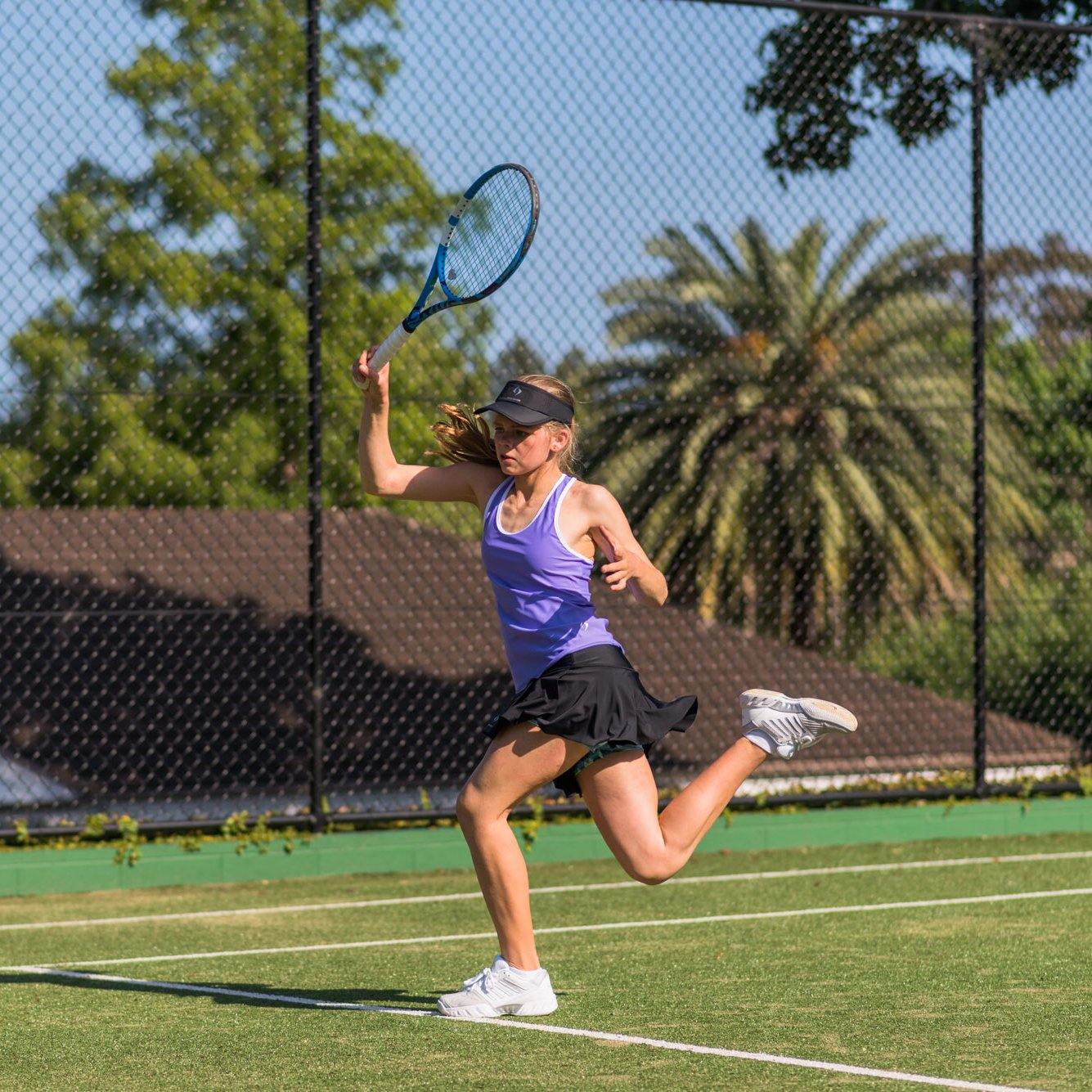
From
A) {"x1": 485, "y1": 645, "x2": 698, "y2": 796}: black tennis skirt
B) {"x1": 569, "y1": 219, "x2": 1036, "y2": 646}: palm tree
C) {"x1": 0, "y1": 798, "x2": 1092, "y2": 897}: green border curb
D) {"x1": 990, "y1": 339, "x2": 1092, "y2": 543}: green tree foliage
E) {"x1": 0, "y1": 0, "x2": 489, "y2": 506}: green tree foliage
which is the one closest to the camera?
{"x1": 485, "y1": 645, "x2": 698, "y2": 796}: black tennis skirt

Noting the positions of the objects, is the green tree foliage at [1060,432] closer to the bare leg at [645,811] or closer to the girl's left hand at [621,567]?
the bare leg at [645,811]

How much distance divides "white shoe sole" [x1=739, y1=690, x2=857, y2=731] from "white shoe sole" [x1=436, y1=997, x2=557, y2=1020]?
3.51 feet

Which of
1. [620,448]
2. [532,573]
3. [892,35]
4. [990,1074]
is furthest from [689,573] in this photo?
[990,1074]

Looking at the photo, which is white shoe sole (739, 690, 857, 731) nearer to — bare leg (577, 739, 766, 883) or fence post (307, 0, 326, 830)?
bare leg (577, 739, 766, 883)

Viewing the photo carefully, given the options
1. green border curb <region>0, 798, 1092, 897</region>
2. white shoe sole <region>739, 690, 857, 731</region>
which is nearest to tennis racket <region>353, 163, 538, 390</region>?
white shoe sole <region>739, 690, 857, 731</region>

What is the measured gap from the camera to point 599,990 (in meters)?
6.42

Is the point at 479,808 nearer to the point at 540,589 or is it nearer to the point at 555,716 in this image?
the point at 555,716

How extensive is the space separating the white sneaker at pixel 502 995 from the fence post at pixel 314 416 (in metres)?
4.33

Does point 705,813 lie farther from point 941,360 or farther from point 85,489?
point 941,360

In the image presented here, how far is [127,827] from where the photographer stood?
9820 millimetres

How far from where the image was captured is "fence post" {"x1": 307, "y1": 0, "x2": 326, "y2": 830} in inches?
400

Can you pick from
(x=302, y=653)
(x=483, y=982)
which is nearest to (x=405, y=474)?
(x=483, y=982)

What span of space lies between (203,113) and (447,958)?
8566 mm

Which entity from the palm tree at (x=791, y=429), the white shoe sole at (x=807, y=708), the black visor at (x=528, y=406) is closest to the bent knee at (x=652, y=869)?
the white shoe sole at (x=807, y=708)
